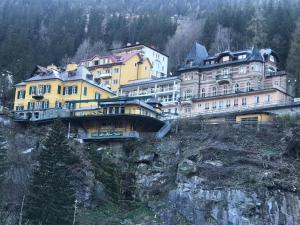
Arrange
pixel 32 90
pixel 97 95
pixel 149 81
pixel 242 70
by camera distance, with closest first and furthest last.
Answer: pixel 32 90 → pixel 97 95 → pixel 242 70 → pixel 149 81

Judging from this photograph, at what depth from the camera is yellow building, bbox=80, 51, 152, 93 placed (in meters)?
104

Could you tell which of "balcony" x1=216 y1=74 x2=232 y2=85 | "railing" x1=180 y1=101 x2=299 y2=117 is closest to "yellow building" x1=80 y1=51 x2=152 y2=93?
"balcony" x1=216 y1=74 x2=232 y2=85

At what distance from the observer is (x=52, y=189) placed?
55.8 meters

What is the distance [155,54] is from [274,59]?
28355 mm

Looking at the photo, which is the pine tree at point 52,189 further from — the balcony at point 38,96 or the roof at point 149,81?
the roof at point 149,81

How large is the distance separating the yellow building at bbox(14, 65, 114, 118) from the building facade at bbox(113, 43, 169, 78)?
78.0ft

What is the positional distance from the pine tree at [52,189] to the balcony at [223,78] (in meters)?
36.4

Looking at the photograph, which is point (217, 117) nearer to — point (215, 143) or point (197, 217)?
point (215, 143)

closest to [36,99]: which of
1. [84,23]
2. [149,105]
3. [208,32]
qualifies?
[149,105]

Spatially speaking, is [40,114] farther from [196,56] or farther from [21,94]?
[196,56]

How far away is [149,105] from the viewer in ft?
268

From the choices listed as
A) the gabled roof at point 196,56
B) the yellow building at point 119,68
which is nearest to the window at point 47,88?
the yellow building at point 119,68

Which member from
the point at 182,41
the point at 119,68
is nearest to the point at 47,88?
the point at 119,68

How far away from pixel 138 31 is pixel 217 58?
49067mm
